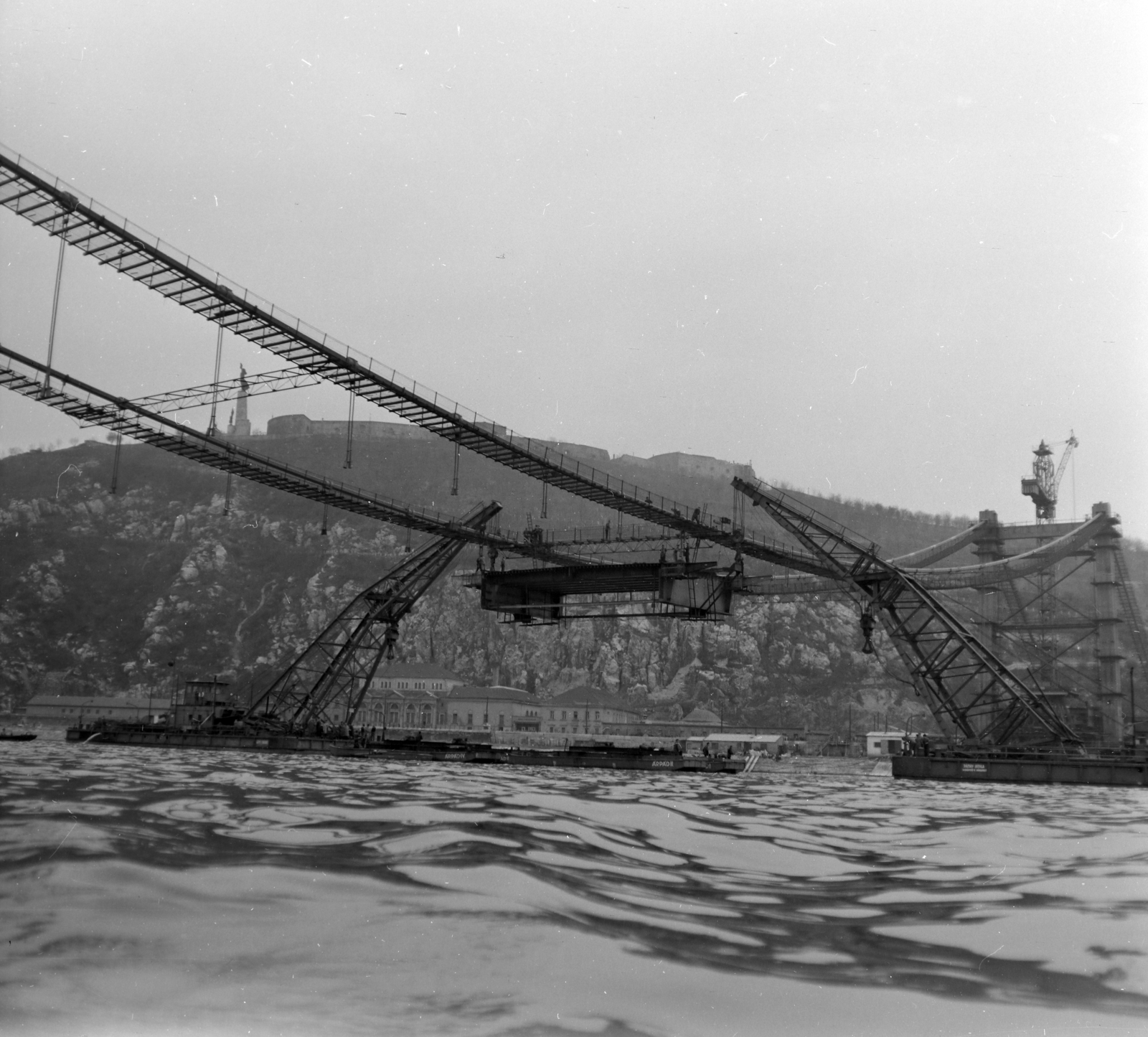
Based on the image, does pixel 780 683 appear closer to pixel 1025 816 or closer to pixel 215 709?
pixel 215 709

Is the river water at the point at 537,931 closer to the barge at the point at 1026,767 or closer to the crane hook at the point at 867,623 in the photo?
the barge at the point at 1026,767

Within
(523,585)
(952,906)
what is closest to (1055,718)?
(523,585)

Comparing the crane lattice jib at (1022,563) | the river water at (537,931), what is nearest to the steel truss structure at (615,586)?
the crane lattice jib at (1022,563)

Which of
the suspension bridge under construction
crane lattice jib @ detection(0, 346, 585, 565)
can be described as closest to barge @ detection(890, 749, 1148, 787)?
the suspension bridge under construction

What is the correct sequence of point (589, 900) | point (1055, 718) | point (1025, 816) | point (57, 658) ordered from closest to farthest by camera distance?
point (589, 900) → point (1025, 816) → point (1055, 718) → point (57, 658)

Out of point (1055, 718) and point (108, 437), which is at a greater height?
point (108, 437)
